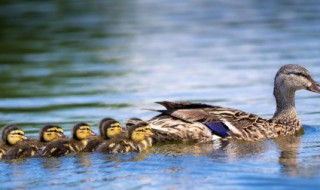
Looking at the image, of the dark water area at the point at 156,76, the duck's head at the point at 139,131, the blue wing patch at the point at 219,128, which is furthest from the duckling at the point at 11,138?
the blue wing patch at the point at 219,128

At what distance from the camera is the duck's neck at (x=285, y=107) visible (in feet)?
40.6

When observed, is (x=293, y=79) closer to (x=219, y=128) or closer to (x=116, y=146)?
(x=219, y=128)

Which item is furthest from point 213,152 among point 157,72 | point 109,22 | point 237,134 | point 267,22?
point 109,22

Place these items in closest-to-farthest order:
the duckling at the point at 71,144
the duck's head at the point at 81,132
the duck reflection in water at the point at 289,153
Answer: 1. the duck reflection in water at the point at 289,153
2. the duckling at the point at 71,144
3. the duck's head at the point at 81,132

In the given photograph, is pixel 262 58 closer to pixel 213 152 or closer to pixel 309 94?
pixel 309 94

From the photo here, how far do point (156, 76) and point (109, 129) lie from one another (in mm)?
6445

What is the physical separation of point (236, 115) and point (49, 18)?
16.6 metres

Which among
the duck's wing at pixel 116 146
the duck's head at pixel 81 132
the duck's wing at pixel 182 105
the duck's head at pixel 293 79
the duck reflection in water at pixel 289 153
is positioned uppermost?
the duck's head at pixel 293 79

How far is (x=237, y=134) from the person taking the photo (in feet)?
38.3

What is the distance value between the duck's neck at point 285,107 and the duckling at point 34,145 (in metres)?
2.83

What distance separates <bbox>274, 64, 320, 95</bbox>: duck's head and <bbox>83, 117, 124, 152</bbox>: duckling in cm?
233

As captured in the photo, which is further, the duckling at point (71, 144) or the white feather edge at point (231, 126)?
the white feather edge at point (231, 126)

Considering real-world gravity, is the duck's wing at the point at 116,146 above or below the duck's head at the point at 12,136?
below

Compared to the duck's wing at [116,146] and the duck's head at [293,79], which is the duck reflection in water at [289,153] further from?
the duck's wing at [116,146]
